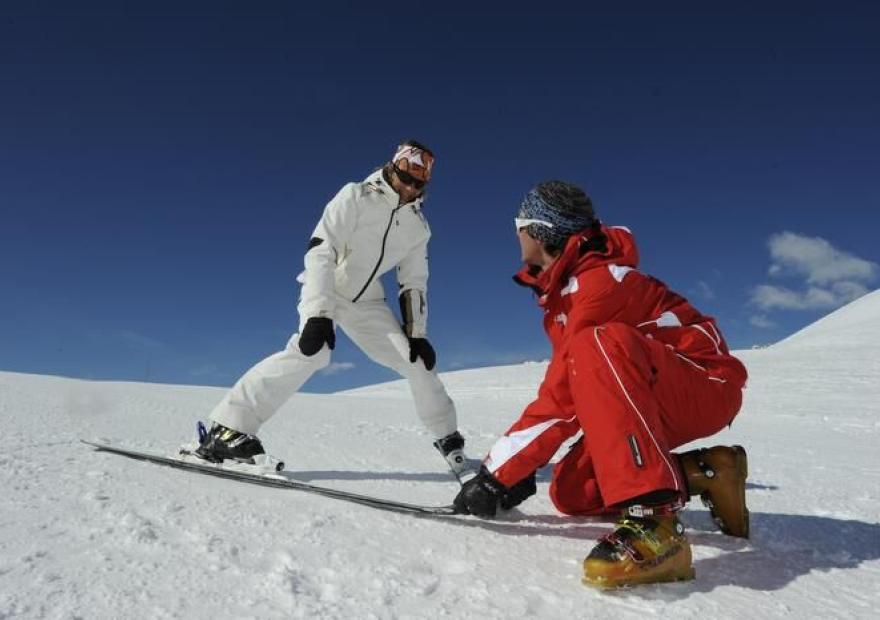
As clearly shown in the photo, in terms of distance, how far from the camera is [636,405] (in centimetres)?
177

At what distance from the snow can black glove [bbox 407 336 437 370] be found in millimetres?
569

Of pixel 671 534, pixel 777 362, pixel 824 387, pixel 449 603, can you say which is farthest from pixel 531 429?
pixel 777 362

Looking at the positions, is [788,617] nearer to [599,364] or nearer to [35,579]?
[599,364]

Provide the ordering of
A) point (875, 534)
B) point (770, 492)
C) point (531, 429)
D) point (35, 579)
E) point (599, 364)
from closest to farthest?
point (35, 579) < point (599, 364) < point (531, 429) < point (875, 534) < point (770, 492)

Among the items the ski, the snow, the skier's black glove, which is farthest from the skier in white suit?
the skier's black glove

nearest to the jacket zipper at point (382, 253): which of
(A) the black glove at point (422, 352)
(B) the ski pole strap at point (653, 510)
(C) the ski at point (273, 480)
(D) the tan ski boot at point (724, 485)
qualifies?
(A) the black glove at point (422, 352)

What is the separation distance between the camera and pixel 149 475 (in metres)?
2.42

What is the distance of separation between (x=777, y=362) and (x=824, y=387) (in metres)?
3.39

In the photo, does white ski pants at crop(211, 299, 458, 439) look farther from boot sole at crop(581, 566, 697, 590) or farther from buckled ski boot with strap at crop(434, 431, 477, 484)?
boot sole at crop(581, 566, 697, 590)

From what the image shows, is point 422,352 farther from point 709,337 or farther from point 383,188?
point 709,337

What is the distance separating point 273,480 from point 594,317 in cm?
142

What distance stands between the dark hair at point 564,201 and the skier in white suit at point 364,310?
4.30 ft

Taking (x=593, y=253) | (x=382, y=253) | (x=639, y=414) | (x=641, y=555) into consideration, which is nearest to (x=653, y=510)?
(x=641, y=555)

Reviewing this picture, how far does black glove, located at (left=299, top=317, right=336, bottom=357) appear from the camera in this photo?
3.06 m
